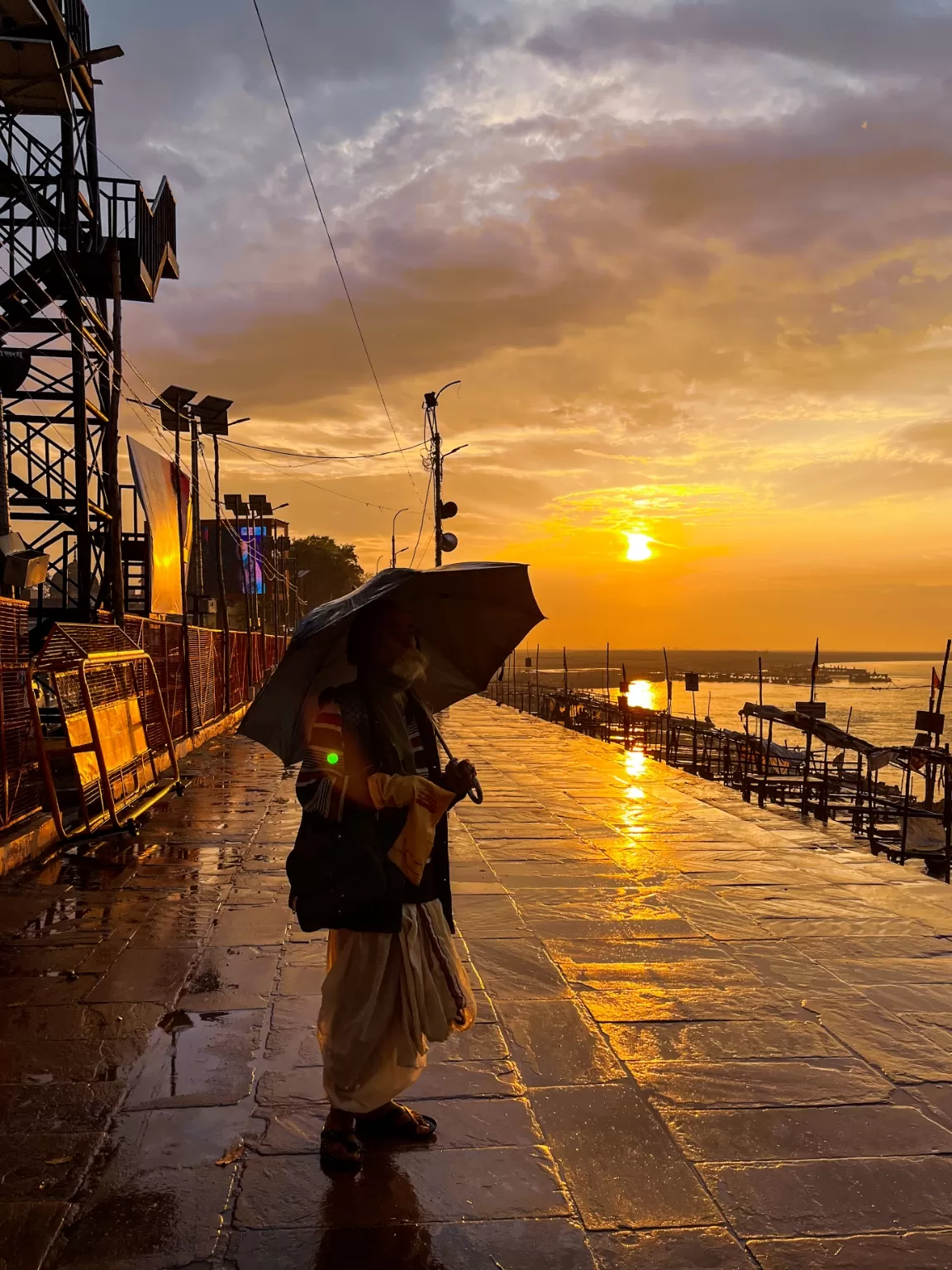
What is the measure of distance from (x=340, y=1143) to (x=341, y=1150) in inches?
0.9

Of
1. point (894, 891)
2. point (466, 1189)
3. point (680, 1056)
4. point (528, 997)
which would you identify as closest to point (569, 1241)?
point (466, 1189)

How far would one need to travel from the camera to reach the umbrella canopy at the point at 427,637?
124 inches

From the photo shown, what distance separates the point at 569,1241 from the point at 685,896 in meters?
4.14

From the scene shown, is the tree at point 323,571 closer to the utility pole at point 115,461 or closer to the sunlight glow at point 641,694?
the sunlight glow at point 641,694

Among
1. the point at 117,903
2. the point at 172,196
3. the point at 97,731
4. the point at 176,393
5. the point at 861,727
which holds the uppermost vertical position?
the point at 172,196

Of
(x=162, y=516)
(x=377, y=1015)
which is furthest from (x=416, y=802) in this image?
(x=162, y=516)

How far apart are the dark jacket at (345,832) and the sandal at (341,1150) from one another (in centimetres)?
63

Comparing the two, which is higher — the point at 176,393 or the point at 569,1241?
the point at 176,393

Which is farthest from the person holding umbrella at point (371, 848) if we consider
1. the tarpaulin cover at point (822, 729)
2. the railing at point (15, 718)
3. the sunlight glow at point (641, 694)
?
the sunlight glow at point (641, 694)

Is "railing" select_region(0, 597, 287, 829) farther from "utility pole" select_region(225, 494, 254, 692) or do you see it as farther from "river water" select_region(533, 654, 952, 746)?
"river water" select_region(533, 654, 952, 746)

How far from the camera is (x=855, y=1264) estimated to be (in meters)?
2.54

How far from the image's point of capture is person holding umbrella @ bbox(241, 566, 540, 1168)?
9.94 ft

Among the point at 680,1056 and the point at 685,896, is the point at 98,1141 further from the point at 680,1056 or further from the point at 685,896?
the point at 685,896

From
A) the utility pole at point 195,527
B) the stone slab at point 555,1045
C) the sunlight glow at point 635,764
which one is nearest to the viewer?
the stone slab at point 555,1045
